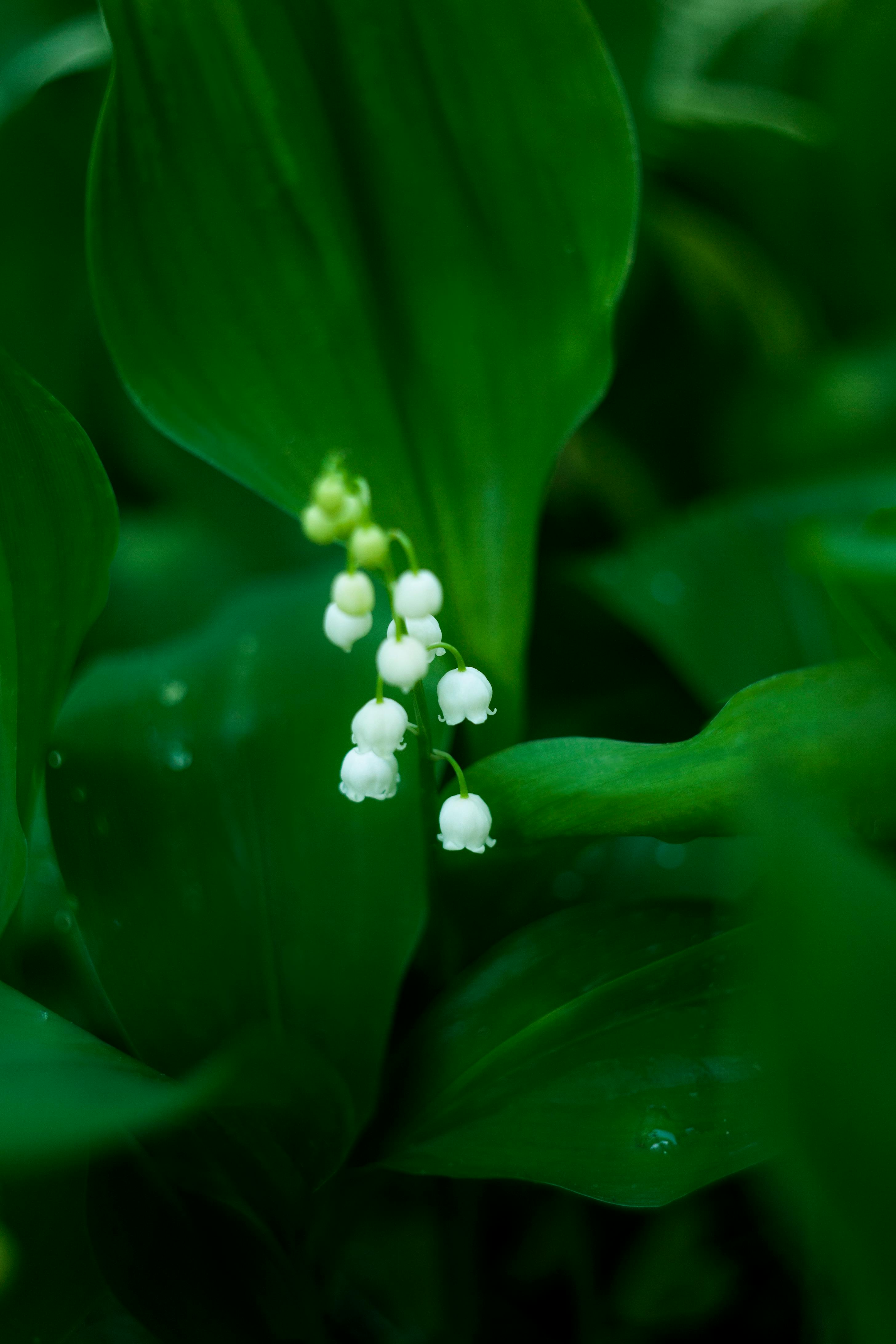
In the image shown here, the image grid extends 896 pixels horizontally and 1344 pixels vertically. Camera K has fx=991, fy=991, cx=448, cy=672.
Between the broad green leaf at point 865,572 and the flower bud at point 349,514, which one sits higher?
the flower bud at point 349,514

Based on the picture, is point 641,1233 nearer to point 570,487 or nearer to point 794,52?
point 570,487

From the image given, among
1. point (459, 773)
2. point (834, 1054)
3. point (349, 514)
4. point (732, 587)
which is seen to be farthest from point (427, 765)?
point (732, 587)

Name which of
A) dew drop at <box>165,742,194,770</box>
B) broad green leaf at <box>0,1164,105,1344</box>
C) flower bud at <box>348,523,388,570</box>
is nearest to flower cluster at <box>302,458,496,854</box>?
flower bud at <box>348,523,388,570</box>

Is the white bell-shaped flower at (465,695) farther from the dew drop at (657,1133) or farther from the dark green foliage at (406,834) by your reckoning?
the dew drop at (657,1133)

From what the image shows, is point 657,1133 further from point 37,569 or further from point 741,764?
point 37,569

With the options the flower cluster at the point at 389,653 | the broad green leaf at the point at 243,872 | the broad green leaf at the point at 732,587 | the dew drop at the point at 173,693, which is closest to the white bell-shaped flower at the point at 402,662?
the flower cluster at the point at 389,653

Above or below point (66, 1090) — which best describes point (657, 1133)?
below

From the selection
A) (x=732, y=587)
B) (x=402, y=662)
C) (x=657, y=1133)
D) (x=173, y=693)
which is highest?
(x=402, y=662)

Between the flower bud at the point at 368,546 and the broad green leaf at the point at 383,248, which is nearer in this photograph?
the flower bud at the point at 368,546
